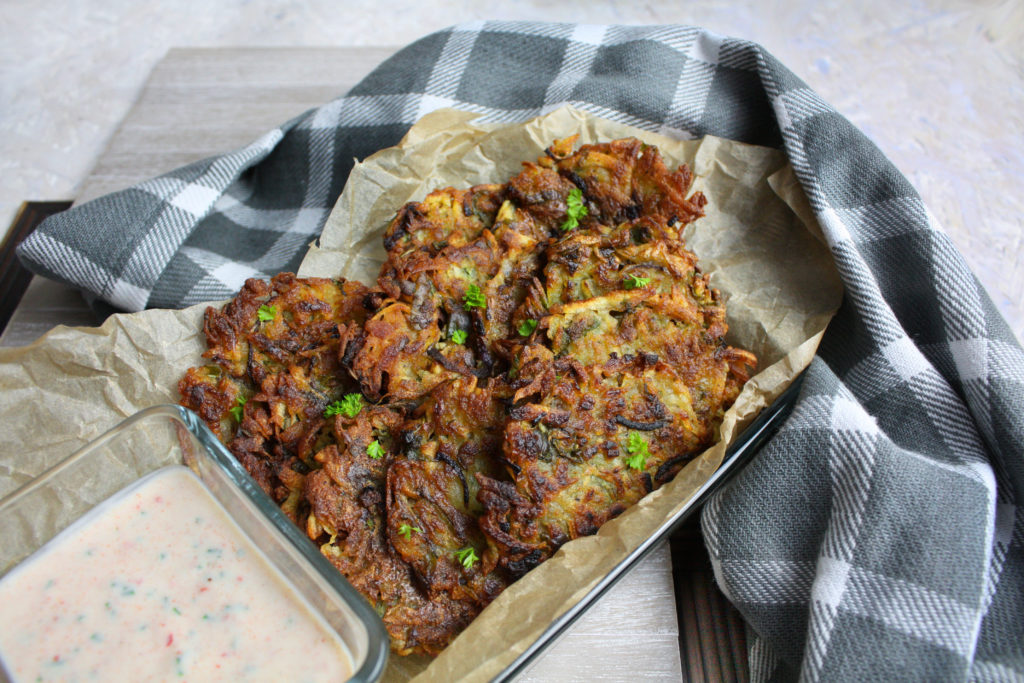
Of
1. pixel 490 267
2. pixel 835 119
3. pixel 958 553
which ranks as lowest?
pixel 958 553

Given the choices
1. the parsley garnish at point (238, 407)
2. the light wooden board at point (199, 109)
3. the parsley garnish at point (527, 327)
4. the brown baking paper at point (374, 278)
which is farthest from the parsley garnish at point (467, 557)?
the light wooden board at point (199, 109)

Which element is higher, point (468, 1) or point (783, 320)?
point (468, 1)

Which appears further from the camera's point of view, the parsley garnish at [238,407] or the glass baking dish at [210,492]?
the parsley garnish at [238,407]

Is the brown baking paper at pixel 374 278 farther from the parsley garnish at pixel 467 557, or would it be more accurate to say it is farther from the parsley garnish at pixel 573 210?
the parsley garnish at pixel 573 210

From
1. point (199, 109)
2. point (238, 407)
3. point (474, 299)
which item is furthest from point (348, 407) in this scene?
point (199, 109)

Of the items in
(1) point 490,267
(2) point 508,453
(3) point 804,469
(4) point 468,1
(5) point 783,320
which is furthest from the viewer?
(4) point 468,1

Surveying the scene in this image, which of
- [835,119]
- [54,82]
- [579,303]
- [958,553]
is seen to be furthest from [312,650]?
[54,82]

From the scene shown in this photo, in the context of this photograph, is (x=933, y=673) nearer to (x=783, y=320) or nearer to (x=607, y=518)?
(x=607, y=518)
